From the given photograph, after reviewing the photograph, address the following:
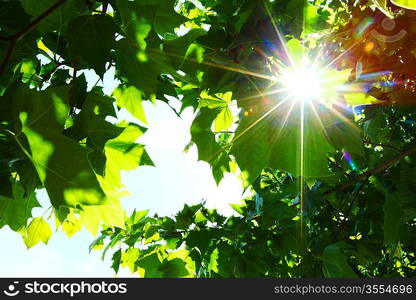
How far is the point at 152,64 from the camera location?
1.17m

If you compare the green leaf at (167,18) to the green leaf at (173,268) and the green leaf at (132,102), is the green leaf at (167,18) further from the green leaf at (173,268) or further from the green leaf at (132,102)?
the green leaf at (173,268)

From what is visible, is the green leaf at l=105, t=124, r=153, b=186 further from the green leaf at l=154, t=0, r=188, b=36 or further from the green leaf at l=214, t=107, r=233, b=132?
the green leaf at l=214, t=107, r=233, b=132

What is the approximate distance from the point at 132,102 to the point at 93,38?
1.01 ft

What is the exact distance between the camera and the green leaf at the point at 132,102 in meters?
1.33

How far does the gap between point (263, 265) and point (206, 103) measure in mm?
1159

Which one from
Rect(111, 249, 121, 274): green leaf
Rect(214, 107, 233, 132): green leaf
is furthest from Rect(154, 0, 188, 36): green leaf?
Rect(111, 249, 121, 274): green leaf

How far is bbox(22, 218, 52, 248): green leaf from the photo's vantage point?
5.45 ft

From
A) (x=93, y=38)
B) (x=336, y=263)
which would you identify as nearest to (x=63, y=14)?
(x=93, y=38)

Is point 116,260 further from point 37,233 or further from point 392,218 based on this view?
point 392,218

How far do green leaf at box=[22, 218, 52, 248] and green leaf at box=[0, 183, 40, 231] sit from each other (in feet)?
0.68

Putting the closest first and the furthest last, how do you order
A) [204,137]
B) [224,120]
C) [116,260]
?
[204,137], [224,120], [116,260]

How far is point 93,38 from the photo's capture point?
1092 millimetres

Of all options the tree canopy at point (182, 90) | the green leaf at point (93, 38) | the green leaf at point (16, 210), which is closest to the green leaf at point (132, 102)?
the tree canopy at point (182, 90)

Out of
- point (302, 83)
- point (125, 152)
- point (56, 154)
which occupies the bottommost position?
point (56, 154)
